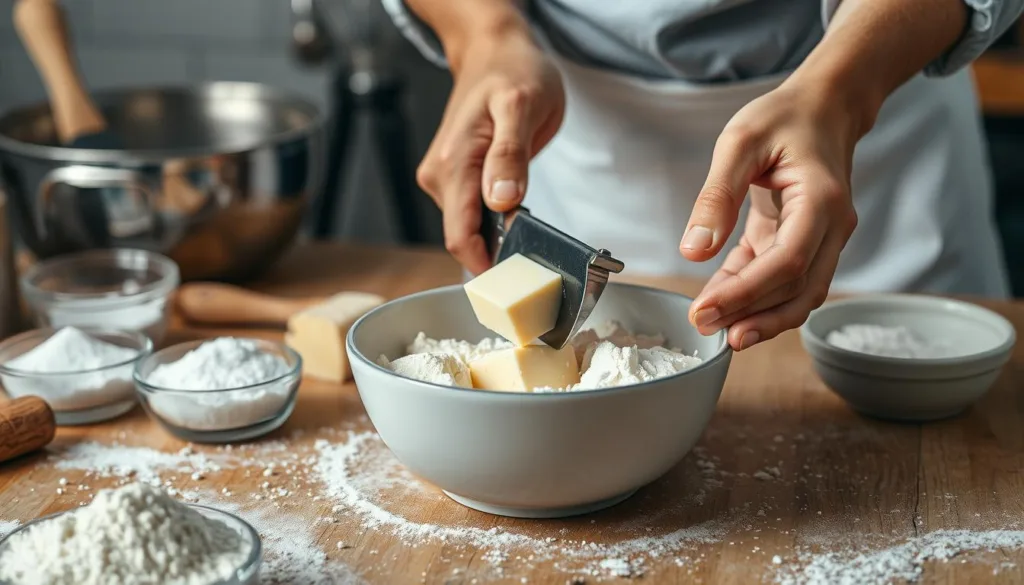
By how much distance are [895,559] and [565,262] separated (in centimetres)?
33

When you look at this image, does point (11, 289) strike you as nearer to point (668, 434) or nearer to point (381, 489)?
point (381, 489)

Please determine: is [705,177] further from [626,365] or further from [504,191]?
[626,365]

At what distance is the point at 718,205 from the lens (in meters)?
0.85

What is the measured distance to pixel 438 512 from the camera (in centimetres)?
89

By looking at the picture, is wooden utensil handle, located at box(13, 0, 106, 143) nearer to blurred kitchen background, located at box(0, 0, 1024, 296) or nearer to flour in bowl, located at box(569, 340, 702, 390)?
flour in bowl, located at box(569, 340, 702, 390)

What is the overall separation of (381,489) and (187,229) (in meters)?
0.57

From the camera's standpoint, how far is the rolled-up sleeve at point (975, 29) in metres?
1.06

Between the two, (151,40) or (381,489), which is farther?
(151,40)

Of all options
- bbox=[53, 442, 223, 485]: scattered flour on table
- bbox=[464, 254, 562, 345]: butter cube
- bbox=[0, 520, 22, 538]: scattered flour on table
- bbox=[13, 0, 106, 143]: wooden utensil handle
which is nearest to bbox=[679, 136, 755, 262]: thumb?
bbox=[464, 254, 562, 345]: butter cube

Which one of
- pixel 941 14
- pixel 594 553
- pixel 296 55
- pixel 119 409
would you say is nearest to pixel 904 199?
pixel 941 14

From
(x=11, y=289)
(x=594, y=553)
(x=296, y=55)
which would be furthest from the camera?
(x=296, y=55)

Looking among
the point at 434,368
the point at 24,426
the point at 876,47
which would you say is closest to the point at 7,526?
the point at 24,426

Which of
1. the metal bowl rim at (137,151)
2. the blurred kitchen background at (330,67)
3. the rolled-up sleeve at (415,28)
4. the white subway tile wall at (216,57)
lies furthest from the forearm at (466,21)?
the white subway tile wall at (216,57)

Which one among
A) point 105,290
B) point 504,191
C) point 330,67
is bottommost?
point 330,67
